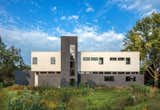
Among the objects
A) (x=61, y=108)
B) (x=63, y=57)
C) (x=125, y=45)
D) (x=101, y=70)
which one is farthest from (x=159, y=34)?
(x=61, y=108)

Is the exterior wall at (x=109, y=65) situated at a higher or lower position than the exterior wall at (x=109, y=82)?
higher

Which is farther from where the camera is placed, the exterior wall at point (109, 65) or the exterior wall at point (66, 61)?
the exterior wall at point (109, 65)

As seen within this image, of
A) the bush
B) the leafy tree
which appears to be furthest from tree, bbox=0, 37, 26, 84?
the bush

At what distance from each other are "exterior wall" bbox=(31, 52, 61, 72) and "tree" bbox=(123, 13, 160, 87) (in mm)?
14401

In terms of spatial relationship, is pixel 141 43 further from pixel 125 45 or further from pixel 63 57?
pixel 63 57

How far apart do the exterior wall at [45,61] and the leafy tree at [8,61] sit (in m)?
8.04

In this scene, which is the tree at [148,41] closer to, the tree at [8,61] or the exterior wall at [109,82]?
the exterior wall at [109,82]

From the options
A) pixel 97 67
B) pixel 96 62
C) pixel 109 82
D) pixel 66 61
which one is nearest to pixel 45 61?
pixel 66 61

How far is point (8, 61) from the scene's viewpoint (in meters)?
63.1

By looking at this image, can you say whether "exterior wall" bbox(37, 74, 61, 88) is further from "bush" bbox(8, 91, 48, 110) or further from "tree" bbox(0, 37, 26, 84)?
"bush" bbox(8, 91, 48, 110)

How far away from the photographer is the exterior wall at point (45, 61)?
53969 mm

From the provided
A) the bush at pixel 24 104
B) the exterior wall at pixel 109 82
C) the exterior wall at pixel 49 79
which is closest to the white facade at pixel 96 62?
the exterior wall at pixel 109 82

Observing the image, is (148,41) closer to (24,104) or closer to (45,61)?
(45,61)

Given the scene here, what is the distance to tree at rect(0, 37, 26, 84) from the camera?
60.4 m
